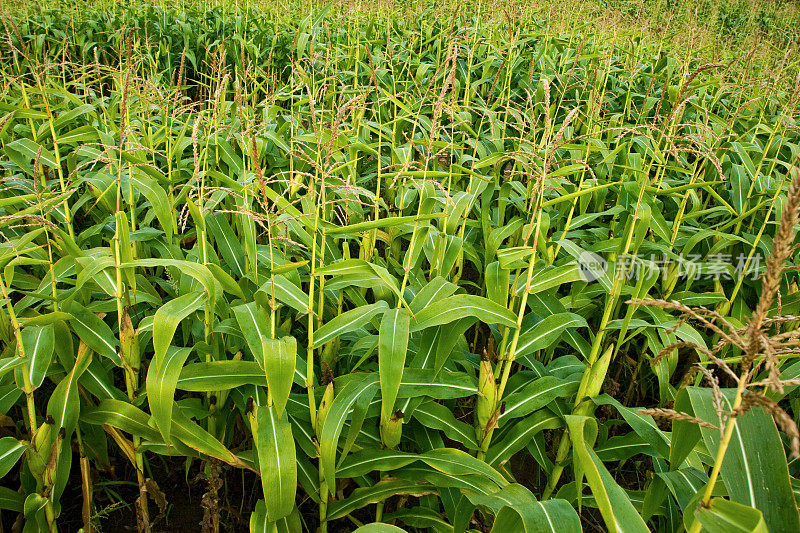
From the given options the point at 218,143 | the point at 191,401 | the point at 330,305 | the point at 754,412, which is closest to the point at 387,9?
the point at 218,143

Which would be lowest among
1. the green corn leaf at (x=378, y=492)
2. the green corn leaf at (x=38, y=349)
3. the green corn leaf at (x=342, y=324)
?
the green corn leaf at (x=378, y=492)

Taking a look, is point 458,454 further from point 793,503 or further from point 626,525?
point 793,503

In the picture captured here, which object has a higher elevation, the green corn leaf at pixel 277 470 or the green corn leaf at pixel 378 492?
the green corn leaf at pixel 277 470

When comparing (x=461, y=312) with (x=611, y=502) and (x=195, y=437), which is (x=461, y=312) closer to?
(x=611, y=502)

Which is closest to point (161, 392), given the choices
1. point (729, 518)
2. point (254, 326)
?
point (254, 326)

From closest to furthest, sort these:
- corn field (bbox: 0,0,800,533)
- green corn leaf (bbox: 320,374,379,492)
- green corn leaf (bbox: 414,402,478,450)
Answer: corn field (bbox: 0,0,800,533)
green corn leaf (bbox: 320,374,379,492)
green corn leaf (bbox: 414,402,478,450)

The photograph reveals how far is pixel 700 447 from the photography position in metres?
1.69

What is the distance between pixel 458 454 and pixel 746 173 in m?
2.83

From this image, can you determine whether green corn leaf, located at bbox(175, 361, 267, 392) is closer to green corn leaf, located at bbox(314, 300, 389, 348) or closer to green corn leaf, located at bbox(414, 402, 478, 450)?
green corn leaf, located at bbox(314, 300, 389, 348)

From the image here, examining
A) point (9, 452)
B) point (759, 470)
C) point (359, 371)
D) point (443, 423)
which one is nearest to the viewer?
point (759, 470)

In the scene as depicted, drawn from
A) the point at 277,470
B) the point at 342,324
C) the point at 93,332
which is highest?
the point at 342,324

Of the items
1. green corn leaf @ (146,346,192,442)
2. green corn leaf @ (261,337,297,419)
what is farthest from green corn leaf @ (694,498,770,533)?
green corn leaf @ (146,346,192,442)

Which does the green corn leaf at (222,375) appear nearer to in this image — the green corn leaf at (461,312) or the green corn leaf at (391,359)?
the green corn leaf at (391,359)

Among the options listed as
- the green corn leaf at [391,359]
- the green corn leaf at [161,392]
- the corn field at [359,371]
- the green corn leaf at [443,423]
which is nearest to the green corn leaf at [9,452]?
the corn field at [359,371]
